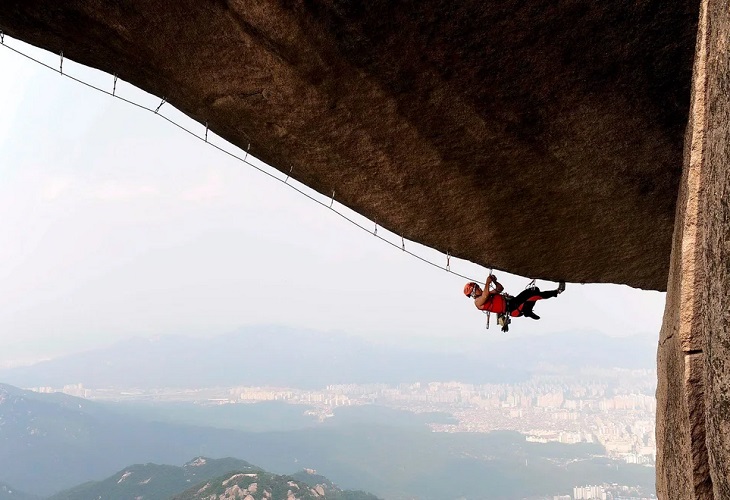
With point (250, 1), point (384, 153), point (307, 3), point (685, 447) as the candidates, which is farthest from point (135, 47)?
point (685, 447)

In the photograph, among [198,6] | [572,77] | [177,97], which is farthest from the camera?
[177,97]

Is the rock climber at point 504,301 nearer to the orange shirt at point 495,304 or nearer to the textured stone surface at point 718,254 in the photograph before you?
the orange shirt at point 495,304

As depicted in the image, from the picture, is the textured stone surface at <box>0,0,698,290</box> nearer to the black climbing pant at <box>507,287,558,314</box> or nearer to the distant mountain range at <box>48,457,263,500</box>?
the black climbing pant at <box>507,287,558,314</box>

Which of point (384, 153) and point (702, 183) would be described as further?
point (384, 153)

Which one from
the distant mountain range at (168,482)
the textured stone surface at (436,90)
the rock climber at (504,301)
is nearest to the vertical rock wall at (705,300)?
the textured stone surface at (436,90)

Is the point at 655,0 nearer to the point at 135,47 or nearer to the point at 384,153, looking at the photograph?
the point at 384,153
